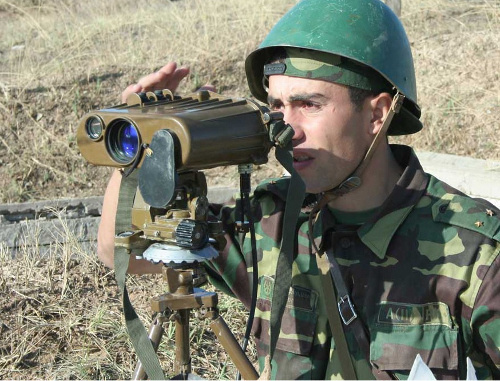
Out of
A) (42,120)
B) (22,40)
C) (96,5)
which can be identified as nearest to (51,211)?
(42,120)

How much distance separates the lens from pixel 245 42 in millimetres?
8125

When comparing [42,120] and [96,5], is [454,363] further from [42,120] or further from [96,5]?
[96,5]

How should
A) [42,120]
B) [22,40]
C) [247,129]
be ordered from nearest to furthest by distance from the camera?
[247,129] → [42,120] → [22,40]

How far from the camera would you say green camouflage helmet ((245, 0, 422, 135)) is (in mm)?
2594

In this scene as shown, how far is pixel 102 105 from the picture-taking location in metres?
7.27

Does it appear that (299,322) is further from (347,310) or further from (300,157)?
(300,157)

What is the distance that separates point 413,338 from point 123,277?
0.96 m

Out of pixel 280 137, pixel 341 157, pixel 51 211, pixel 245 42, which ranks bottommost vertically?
pixel 51 211

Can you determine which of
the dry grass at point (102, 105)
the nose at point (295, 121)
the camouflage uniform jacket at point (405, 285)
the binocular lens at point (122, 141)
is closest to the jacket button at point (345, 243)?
the camouflage uniform jacket at point (405, 285)

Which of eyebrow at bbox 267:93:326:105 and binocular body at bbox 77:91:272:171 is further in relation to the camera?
eyebrow at bbox 267:93:326:105

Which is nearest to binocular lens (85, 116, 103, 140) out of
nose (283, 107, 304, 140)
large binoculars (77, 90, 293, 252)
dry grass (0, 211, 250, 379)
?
large binoculars (77, 90, 293, 252)

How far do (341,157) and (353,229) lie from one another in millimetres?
250

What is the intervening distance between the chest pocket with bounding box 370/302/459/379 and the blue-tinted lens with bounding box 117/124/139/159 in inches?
38.5

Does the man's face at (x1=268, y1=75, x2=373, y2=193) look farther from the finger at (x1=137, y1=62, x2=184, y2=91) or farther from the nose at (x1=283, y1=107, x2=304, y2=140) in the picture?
the finger at (x1=137, y1=62, x2=184, y2=91)
